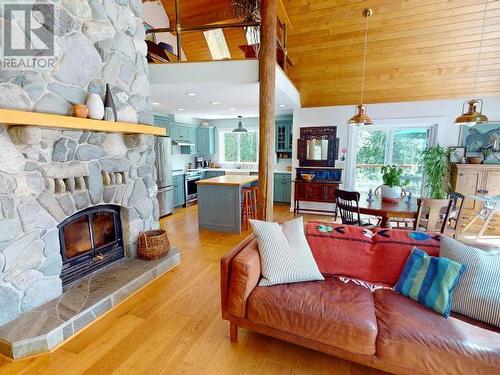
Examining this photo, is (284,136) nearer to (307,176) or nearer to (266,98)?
(307,176)

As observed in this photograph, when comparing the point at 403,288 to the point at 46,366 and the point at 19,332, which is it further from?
the point at 19,332

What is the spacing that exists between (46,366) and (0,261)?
2.70 feet

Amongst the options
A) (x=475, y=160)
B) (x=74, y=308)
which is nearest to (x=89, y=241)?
(x=74, y=308)

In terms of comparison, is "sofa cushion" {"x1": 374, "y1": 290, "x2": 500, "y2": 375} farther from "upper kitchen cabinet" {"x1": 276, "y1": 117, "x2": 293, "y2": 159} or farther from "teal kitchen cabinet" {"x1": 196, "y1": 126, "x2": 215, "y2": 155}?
"teal kitchen cabinet" {"x1": 196, "y1": 126, "x2": 215, "y2": 155}

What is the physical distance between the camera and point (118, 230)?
299cm

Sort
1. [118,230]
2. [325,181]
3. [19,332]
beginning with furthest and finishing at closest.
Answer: [325,181] < [118,230] < [19,332]

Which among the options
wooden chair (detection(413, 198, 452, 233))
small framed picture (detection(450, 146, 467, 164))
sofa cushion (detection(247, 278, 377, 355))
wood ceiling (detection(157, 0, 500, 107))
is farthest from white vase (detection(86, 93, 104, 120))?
small framed picture (detection(450, 146, 467, 164))

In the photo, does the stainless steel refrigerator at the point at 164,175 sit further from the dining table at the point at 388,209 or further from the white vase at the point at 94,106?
the dining table at the point at 388,209

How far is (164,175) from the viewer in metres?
5.30

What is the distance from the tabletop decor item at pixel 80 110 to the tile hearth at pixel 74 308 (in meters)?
1.59

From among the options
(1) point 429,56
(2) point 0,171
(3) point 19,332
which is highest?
(1) point 429,56

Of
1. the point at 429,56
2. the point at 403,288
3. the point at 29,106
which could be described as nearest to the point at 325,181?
the point at 429,56

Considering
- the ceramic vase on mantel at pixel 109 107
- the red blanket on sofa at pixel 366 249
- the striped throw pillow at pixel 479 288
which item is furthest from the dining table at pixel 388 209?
the ceramic vase on mantel at pixel 109 107

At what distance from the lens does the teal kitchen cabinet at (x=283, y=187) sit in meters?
6.45
